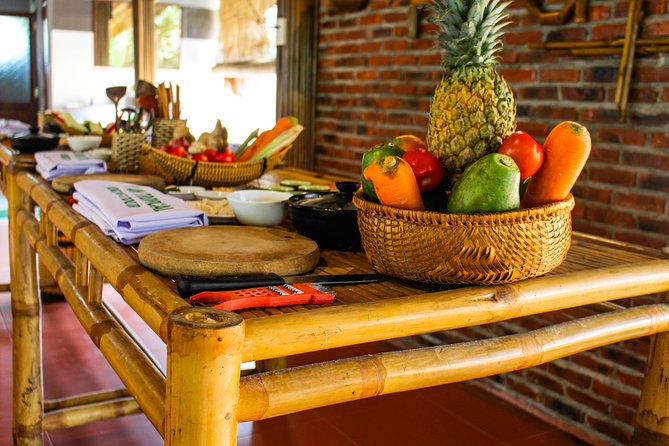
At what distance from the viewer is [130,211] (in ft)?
3.69

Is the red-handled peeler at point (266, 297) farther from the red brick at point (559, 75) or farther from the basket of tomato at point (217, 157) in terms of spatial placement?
the red brick at point (559, 75)

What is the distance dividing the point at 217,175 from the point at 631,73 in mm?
1210

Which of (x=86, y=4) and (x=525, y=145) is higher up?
(x=86, y=4)

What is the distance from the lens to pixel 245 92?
6004 millimetres

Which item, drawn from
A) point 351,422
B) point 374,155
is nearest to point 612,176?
point 351,422

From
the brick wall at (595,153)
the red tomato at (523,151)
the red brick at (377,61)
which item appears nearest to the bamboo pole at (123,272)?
the red tomato at (523,151)

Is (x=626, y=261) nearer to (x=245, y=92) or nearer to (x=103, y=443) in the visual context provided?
(x=103, y=443)

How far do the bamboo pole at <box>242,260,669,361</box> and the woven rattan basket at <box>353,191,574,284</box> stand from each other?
0.09ft

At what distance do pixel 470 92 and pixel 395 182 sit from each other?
17cm

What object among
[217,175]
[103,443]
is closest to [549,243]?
[217,175]

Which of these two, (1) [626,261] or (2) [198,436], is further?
(1) [626,261]

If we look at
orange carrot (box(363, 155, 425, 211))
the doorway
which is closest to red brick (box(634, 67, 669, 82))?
orange carrot (box(363, 155, 425, 211))

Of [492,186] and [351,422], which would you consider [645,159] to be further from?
[492,186]

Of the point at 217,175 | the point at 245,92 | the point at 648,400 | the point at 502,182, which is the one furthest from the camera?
the point at 245,92
